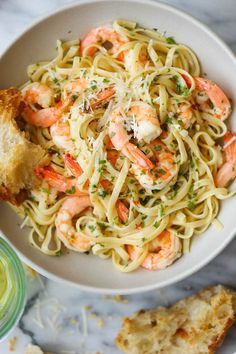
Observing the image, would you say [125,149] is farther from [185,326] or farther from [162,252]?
[185,326]

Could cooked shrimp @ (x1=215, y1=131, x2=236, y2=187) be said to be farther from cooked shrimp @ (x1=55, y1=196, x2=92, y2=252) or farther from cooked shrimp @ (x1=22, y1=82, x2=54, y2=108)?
cooked shrimp @ (x1=22, y1=82, x2=54, y2=108)

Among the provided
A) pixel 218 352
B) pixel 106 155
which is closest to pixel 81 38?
pixel 106 155

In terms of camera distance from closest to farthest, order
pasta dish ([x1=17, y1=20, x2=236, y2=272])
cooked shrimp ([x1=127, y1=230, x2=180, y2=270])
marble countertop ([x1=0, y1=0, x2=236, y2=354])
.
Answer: pasta dish ([x1=17, y1=20, x2=236, y2=272])
cooked shrimp ([x1=127, y1=230, x2=180, y2=270])
marble countertop ([x1=0, y1=0, x2=236, y2=354])

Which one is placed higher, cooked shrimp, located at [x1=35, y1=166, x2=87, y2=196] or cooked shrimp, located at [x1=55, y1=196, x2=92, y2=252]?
cooked shrimp, located at [x1=35, y1=166, x2=87, y2=196]

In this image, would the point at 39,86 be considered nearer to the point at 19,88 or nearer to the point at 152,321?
the point at 19,88

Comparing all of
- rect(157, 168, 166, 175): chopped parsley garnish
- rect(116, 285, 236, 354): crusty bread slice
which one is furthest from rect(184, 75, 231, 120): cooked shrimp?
rect(116, 285, 236, 354): crusty bread slice

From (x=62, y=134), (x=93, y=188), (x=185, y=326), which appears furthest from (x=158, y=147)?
(x=185, y=326)

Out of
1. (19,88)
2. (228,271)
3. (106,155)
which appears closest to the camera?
(106,155)

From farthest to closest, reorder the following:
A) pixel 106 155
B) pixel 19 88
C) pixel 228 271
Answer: pixel 228 271 < pixel 19 88 < pixel 106 155
